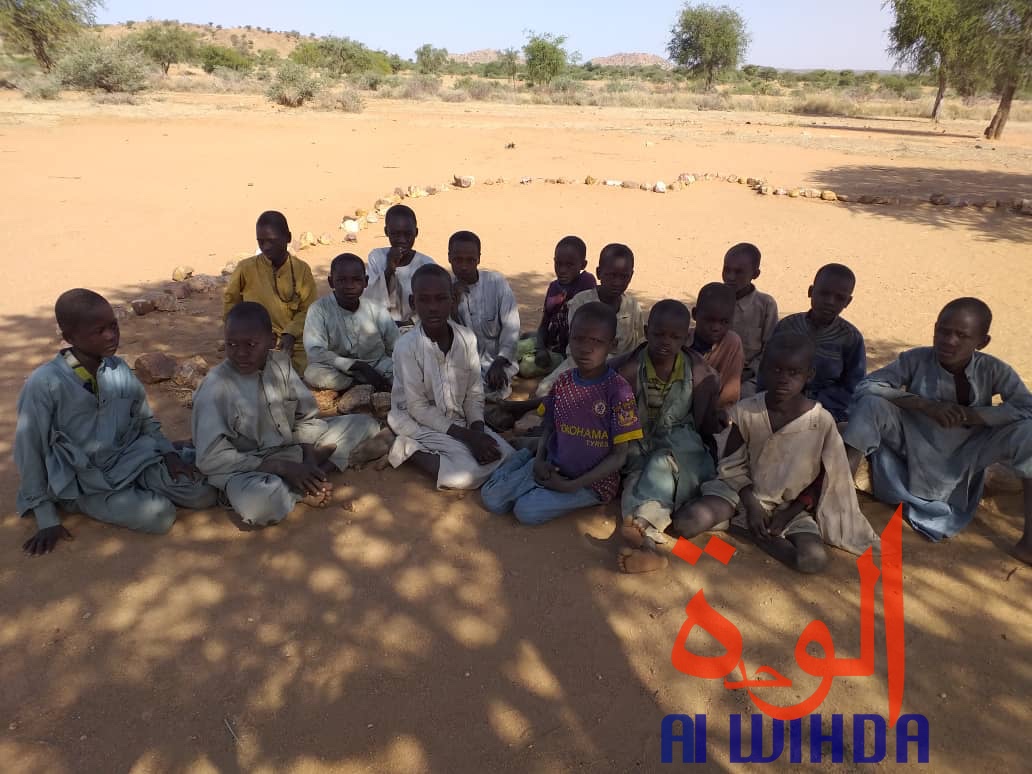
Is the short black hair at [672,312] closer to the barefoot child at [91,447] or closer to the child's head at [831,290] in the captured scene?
the child's head at [831,290]

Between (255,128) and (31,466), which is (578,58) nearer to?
(255,128)

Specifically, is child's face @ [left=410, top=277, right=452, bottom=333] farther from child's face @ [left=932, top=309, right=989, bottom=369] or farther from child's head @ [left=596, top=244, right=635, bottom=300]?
child's face @ [left=932, top=309, right=989, bottom=369]

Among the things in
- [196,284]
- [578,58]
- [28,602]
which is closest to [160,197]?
[196,284]

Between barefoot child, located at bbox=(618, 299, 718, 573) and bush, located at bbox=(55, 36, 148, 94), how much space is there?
930 inches

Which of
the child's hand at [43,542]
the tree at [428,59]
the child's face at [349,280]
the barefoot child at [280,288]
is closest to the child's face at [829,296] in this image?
the child's face at [349,280]

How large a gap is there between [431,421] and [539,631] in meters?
1.41

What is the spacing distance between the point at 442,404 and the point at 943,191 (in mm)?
10982

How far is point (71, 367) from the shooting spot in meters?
2.83

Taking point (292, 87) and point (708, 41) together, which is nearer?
point (292, 87)

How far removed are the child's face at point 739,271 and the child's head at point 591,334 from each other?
1496 millimetres

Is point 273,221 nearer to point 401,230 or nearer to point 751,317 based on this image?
point 401,230

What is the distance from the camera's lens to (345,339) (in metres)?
4.37

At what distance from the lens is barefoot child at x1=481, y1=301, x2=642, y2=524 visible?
277 centimetres

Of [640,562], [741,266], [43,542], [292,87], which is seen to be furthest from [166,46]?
[640,562]
